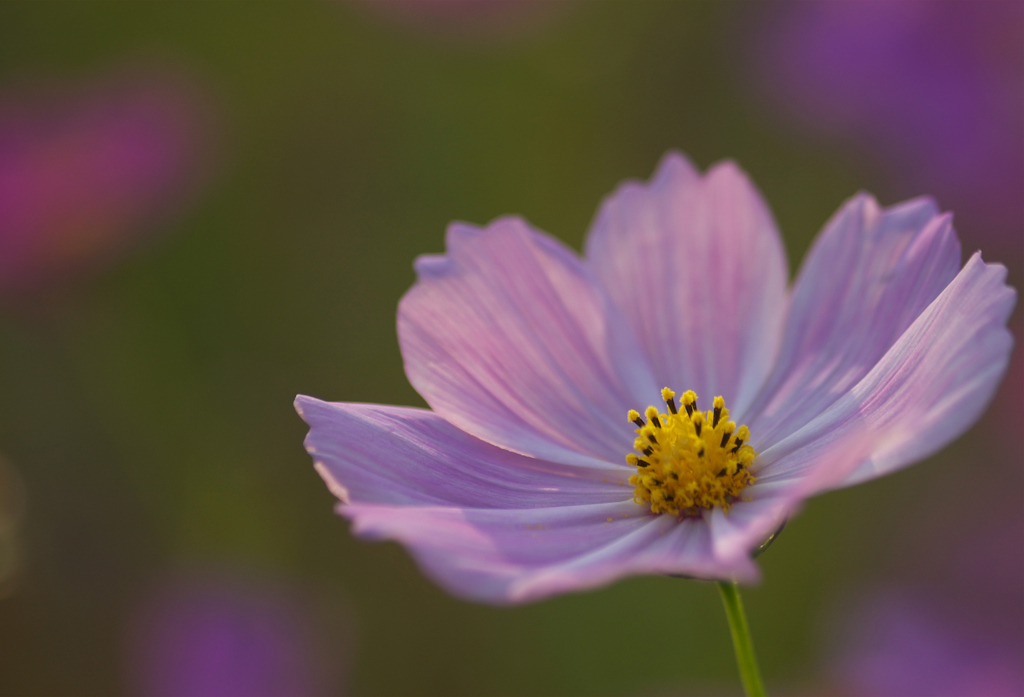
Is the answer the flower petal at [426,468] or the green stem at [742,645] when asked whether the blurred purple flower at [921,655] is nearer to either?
the flower petal at [426,468]

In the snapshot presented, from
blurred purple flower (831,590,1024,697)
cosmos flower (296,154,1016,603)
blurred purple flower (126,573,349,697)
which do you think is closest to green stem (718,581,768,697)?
cosmos flower (296,154,1016,603)

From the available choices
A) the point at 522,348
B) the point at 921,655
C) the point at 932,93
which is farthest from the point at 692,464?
the point at 932,93

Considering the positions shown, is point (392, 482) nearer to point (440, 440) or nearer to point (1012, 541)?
point (440, 440)

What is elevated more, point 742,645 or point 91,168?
point 91,168

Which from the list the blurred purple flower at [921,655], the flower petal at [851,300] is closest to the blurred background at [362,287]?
the blurred purple flower at [921,655]

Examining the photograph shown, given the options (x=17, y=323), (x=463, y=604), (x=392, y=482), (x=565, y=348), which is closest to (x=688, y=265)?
(x=565, y=348)

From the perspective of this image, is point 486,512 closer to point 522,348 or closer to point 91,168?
point 522,348

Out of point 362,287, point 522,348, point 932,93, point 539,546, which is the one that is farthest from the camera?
point 362,287
